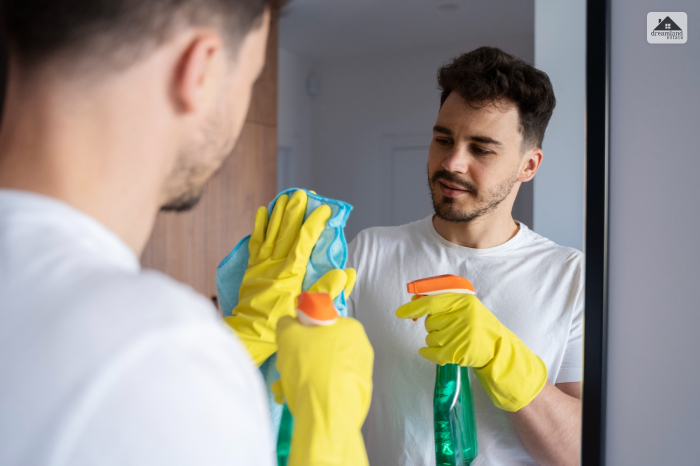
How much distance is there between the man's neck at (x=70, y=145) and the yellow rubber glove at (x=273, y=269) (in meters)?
0.33

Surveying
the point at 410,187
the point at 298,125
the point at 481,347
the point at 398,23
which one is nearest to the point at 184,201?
the point at 481,347

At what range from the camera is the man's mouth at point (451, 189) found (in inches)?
31.5

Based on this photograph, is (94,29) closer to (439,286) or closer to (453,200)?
(439,286)

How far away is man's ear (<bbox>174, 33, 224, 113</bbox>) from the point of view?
0.31 metres

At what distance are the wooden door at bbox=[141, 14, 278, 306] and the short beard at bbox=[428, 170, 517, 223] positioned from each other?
1.29 m

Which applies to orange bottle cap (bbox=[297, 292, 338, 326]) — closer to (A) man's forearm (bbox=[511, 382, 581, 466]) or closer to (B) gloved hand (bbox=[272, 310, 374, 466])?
(B) gloved hand (bbox=[272, 310, 374, 466])

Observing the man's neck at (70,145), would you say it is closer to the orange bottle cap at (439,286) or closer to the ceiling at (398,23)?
the orange bottle cap at (439,286)

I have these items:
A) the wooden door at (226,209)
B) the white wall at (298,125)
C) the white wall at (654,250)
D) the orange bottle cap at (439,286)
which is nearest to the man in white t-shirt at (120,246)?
the orange bottle cap at (439,286)

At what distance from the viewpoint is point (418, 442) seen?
29.1 inches

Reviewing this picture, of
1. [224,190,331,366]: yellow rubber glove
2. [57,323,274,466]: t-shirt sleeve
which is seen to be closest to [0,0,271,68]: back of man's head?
[57,323,274,466]: t-shirt sleeve

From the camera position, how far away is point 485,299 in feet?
2.47

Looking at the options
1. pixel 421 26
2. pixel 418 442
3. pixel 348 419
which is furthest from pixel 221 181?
pixel 348 419

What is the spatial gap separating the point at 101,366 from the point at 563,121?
0.60 m

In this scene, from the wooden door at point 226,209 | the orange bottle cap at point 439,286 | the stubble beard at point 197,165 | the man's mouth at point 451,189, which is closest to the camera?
the stubble beard at point 197,165
